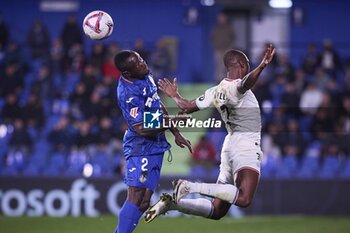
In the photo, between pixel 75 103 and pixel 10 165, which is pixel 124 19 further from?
pixel 10 165

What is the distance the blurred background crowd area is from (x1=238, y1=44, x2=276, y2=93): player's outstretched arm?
667cm

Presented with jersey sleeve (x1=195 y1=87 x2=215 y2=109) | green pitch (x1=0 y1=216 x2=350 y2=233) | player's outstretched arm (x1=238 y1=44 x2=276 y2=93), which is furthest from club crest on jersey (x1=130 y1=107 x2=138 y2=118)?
green pitch (x1=0 y1=216 x2=350 y2=233)

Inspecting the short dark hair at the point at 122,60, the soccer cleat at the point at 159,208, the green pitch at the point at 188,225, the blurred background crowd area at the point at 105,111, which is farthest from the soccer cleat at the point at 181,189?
the blurred background crowd area at the point at 105,111

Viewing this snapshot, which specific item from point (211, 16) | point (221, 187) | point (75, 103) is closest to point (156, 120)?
point (221, 187)

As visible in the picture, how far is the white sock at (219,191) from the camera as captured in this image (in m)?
9.28

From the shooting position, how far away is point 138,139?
9.76 m

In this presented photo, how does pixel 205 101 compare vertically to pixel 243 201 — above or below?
above

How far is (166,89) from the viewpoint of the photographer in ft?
31.6

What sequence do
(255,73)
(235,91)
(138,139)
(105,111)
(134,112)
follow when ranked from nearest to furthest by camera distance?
(255,73) < (235,91) < (134,112) < (138,139) < (105,111)

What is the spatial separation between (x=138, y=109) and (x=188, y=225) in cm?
502

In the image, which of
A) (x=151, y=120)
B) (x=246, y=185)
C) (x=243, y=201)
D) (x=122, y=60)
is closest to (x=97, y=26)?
(x=122, y=60)

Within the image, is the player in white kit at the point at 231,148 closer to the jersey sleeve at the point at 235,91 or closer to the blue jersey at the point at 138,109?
the jersey sleeve at the point at 235,91

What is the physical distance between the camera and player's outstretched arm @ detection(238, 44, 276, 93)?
8.85 meters

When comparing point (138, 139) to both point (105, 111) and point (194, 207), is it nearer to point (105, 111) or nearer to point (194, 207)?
point (194, 207)
